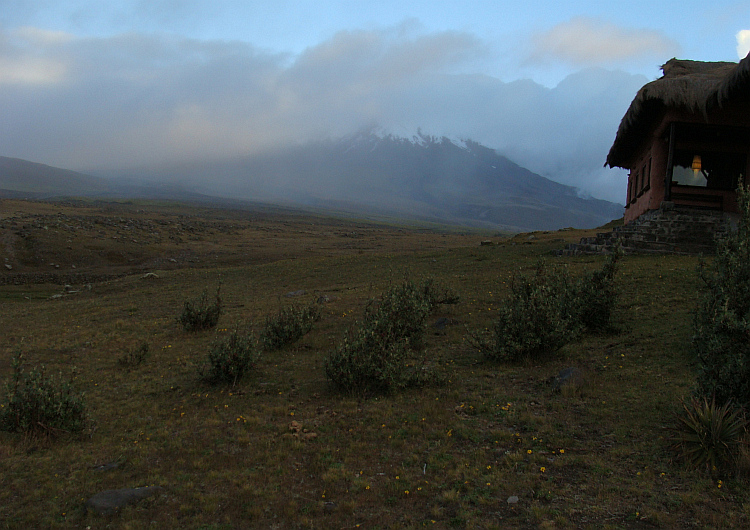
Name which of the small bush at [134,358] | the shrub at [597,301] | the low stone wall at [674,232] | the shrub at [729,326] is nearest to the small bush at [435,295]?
the shrub at [597,301]

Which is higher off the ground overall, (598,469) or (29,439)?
(598,469)

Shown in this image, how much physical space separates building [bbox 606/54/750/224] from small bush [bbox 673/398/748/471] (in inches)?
610

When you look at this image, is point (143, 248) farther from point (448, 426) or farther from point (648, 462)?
point (648, 462)

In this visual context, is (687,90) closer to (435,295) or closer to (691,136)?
(691,136)

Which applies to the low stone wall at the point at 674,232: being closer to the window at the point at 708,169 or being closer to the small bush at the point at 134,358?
the window at the point at 708,169

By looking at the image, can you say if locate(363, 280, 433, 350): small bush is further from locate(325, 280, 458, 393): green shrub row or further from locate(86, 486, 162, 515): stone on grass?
locate(86, 486, 162, 515): stone on grass

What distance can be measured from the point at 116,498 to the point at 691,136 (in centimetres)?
2366

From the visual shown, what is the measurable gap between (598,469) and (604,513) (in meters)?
0.90

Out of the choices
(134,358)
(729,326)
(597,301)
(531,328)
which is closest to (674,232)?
(597,301)

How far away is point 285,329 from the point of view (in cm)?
1249

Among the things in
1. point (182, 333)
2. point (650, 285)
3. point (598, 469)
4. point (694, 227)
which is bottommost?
point (182, 333)

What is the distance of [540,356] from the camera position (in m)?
9.80

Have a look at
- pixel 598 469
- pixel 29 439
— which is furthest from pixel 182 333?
pixel 598 469

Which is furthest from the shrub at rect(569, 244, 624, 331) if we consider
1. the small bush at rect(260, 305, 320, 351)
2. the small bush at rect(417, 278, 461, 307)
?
the small bush at rect(260, 305, 320, 351)
